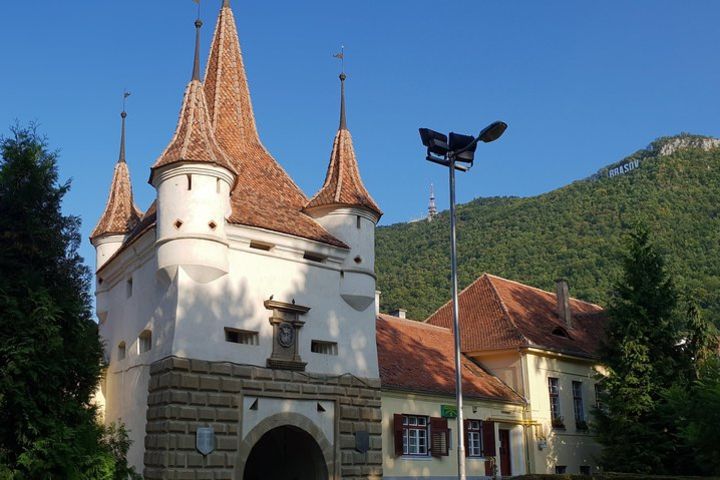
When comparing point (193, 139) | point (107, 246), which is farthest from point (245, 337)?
point (107, 246)

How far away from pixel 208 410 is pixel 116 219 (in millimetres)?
9561

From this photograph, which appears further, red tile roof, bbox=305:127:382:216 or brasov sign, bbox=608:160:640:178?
brasov sign, bbox=608:160:640:178

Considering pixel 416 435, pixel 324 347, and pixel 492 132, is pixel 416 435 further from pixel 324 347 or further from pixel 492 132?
pixel 492 132

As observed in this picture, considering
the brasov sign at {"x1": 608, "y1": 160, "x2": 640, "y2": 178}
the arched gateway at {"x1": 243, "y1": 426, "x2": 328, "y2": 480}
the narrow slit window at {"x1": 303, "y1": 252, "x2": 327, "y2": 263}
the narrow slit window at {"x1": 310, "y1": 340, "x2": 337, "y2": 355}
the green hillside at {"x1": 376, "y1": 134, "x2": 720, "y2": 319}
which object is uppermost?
the brasov sign at {"x1": 608, "y1": 160, "x2": 640, "y2": 178}

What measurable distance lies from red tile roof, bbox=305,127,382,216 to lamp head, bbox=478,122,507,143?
27.3 feet

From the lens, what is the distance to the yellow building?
1101 inches

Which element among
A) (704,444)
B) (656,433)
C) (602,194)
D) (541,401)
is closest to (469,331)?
(541,401)

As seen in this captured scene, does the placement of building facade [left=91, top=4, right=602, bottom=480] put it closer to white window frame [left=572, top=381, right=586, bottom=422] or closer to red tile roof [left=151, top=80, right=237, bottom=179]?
red tile roof [left=151, top=80, right=237, bottom=179]

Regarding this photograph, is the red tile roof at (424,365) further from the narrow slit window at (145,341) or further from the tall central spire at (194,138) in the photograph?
the tall central spire at (194,138)

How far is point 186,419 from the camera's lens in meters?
20.3

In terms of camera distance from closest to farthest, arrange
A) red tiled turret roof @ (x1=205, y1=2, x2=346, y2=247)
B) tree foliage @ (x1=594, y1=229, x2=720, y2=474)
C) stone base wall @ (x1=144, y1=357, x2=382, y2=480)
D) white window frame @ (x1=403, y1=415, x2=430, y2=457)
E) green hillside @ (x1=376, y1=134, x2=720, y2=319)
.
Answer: stone base wall @ (x1=144, y1=357, x2=382, y2=480), red tiled turret roof @ (x1=205, y1=2, x2=346, y2=247), white window frame @ (x1=403, y1=415, x2=430, y2=457), tree foliage @ (x1=594, y1=229, x2=720, y2=474), green hillside @ (x1=376, y1=134, x2=720, y2=319)

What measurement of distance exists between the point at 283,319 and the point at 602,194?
6871cm

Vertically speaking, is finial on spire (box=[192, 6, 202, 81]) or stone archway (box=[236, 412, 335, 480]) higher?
finial on spire (box=[192, 6, 202, 81])

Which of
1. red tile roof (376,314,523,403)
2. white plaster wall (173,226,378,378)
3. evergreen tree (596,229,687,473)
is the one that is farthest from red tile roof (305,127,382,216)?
evergreen tree (596,229,687,473)
